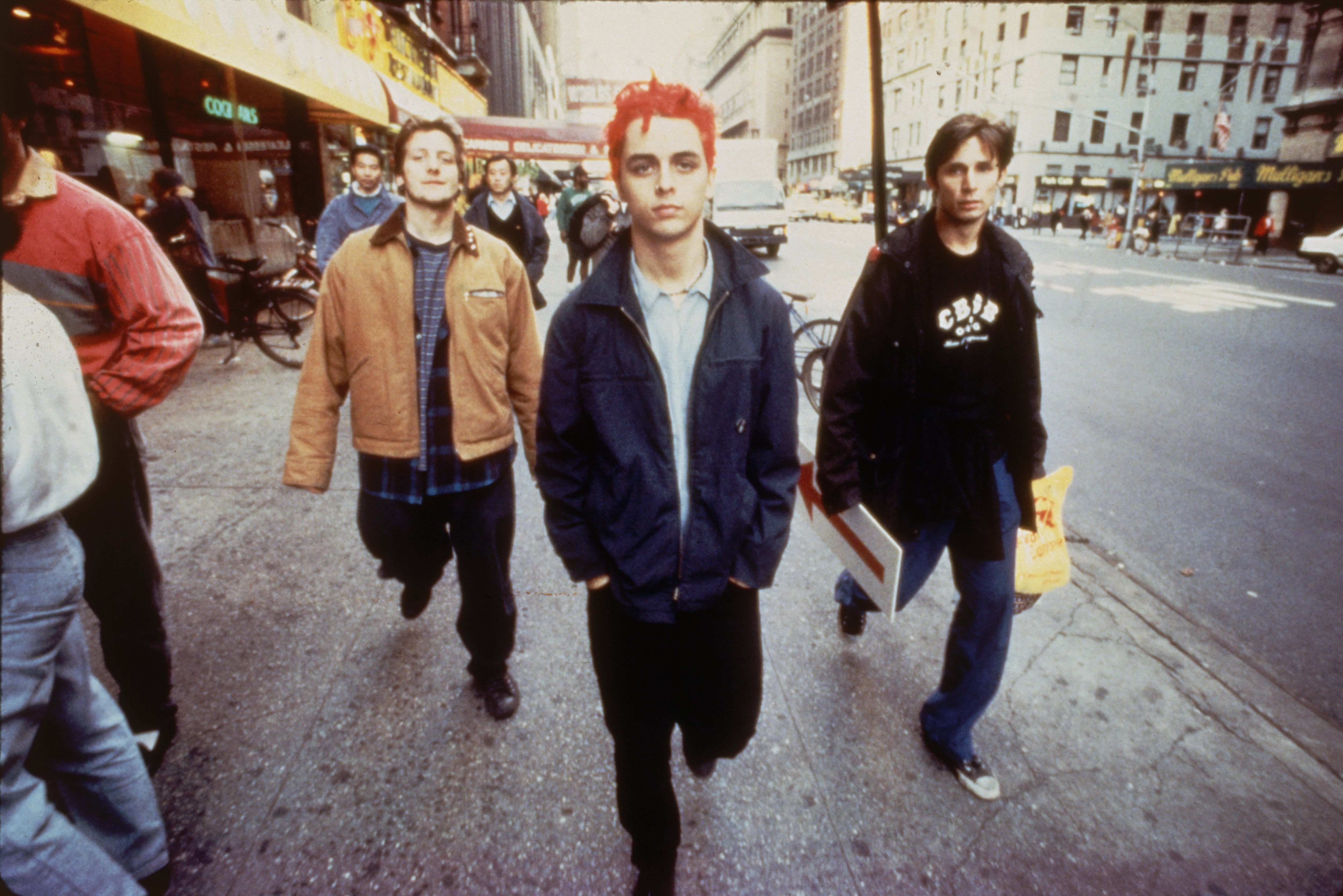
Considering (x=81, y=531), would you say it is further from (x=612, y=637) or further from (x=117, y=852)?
(x=612, y=637)

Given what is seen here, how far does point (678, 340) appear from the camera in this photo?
1.86 m

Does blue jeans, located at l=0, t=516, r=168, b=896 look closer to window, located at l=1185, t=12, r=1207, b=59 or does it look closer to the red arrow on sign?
the red arrow on sign

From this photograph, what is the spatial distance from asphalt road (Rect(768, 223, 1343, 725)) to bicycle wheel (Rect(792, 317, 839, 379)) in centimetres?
218

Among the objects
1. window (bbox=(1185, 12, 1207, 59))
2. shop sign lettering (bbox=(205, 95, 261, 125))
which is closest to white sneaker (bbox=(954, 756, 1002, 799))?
shop sign lettering (bbox=(205, 95, 261, 125))

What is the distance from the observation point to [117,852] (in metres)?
1.95

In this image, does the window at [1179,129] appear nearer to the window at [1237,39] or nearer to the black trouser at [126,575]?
the window at [1237,39]

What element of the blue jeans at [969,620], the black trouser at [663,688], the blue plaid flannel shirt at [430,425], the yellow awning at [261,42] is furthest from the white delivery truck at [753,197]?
the black trouser at [663,688]

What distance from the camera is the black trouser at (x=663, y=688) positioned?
1.95 metres

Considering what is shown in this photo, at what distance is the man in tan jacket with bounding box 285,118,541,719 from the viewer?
2576mm

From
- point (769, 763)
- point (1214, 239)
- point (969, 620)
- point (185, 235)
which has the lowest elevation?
point (769, 763)

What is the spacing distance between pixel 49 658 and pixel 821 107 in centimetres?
10708

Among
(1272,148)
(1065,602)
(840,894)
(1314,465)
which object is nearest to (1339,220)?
(1272,148)

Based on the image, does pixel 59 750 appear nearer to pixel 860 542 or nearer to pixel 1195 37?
pixel 860 542

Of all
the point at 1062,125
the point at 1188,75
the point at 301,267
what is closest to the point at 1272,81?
the point at 1188,75
